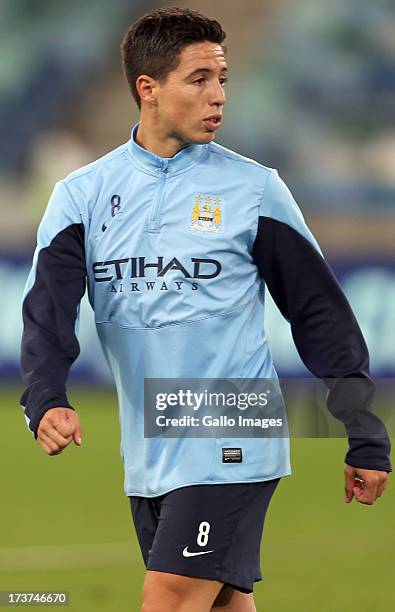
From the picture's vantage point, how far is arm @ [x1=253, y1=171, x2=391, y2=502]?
13.3ft

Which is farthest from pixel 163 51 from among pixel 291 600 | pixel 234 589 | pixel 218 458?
pixel 291 600

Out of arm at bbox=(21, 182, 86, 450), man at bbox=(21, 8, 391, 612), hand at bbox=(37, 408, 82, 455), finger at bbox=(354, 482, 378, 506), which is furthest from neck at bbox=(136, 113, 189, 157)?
finger at bbox=(354, 482, 378, 506)

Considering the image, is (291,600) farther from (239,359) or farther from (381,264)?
(381,264)

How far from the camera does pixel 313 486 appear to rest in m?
9.63

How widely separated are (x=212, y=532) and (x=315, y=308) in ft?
2.41

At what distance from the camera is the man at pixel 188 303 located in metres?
4.01

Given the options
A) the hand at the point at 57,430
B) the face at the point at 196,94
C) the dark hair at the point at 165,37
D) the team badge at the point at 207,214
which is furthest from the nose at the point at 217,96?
the hand at the point at 57,430

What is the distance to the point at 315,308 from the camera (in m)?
4.12

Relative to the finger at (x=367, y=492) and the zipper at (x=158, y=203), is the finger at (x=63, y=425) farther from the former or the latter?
the finger at (x=367, y=492)

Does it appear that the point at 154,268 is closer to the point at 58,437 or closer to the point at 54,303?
the point at 54,303

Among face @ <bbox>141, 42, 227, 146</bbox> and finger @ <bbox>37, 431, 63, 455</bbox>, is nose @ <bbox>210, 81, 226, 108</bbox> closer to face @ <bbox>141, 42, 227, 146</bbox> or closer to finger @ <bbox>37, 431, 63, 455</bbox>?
face @ <bbox>141, 42, 227, 146</bbox>

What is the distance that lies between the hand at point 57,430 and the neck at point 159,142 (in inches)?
35.6

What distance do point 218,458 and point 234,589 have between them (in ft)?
1.46

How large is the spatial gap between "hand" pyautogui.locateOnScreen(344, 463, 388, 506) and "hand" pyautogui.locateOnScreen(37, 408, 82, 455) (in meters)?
0.82
